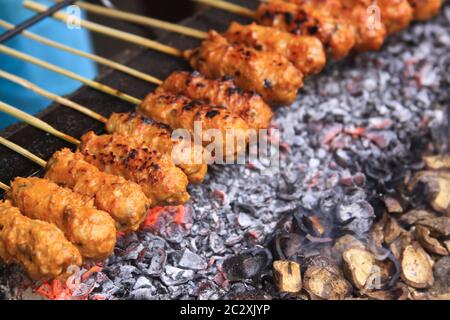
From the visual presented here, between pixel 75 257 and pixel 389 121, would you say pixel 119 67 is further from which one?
pixel 389 121

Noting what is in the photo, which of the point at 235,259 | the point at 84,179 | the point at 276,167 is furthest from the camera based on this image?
the point at 276,167

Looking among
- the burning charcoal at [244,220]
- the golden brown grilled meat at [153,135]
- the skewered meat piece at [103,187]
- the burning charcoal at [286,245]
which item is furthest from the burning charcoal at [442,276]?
the skewered meat piece at [103,187]


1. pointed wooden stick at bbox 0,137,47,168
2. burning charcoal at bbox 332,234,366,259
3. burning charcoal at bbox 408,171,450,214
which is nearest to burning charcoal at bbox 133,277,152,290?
pointed wooden stick at bbox 0,137,47,168

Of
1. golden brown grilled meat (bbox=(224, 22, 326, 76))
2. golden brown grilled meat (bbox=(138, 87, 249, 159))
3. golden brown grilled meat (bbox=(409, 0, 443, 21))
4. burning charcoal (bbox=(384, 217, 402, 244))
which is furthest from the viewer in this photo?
golden brown grilled meat (bbox=(409, 0, 443, 21))

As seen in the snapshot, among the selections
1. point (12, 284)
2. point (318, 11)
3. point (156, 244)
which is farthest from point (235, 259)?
point (318, 11)

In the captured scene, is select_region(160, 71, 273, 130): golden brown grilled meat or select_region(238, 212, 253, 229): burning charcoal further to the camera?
select_region(160, 71, 273, 130): golden brown grilled meat

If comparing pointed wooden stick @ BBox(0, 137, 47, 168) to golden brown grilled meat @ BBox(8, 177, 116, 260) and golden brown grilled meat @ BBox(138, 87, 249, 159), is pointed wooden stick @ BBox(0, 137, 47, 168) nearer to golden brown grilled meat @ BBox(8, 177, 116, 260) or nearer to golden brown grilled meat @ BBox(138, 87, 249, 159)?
golden brown grilled meat @ BBox(8, 177, 116, 260)

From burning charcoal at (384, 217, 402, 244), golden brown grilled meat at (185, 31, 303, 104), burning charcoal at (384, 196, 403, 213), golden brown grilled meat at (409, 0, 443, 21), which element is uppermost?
golden brown grilled meat at (409, 0, 443, 21)
